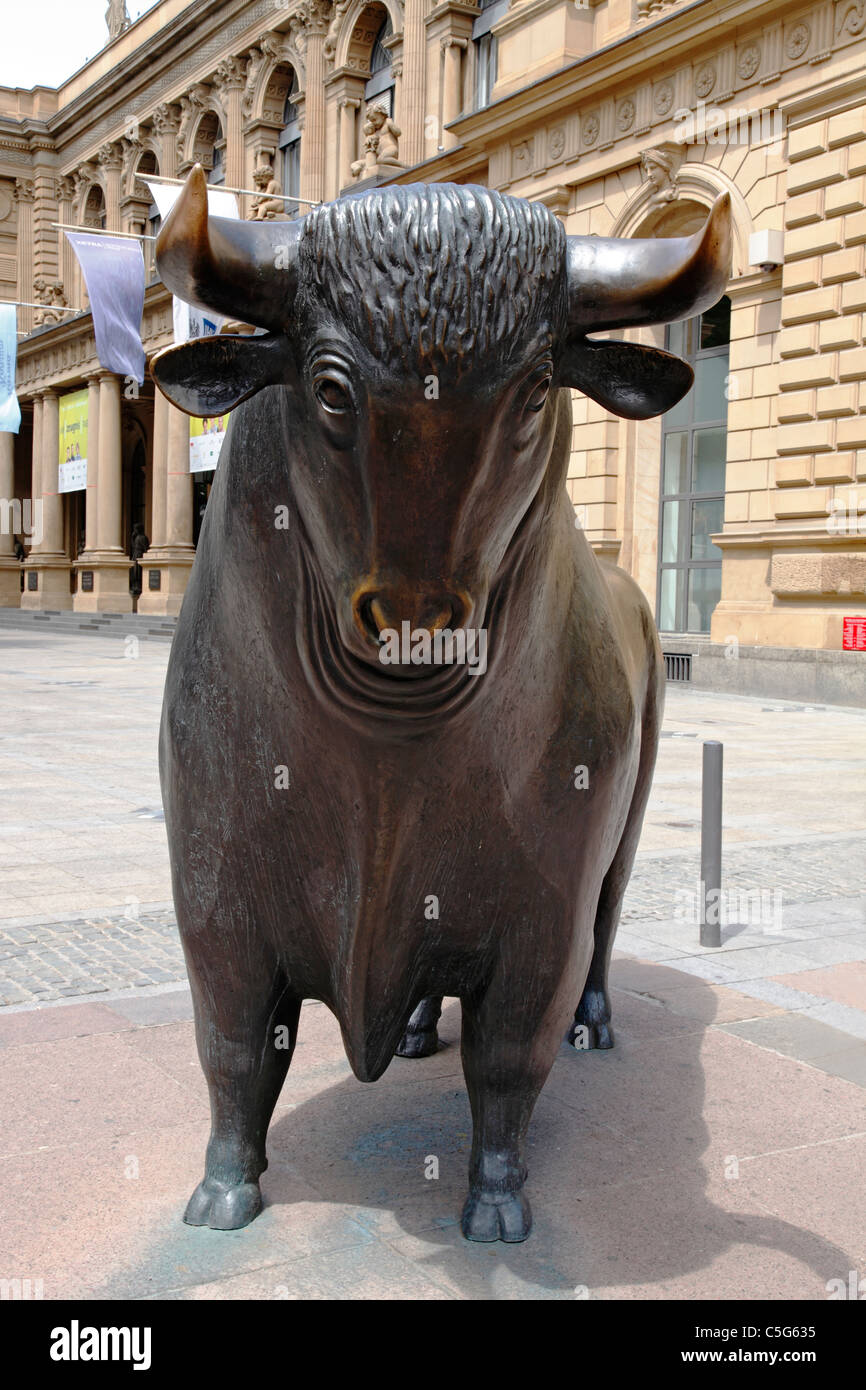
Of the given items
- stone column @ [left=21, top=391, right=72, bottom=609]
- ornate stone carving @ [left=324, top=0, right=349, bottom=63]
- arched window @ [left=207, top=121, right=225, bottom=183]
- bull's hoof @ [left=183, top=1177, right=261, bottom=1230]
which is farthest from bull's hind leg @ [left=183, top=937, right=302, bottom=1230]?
stone column @ [left=21, top=391, right=72, bottom=609]

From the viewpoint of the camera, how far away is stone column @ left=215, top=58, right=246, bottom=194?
35.0 metres

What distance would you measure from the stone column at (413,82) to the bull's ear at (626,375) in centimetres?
2771

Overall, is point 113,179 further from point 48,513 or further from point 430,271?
point 430,271

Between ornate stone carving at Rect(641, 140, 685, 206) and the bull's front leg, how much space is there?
58.3ft

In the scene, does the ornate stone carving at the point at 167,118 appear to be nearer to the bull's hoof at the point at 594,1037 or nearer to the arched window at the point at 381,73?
the arched window at the point at 381,73

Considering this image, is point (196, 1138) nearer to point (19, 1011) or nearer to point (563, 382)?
point (19, 1011)

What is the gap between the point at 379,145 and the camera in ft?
88.3

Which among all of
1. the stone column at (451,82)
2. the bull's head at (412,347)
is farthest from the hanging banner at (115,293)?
the bull's head at (412,347)

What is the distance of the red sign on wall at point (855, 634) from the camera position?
47.2ft

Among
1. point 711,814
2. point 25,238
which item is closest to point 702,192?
point 711,814

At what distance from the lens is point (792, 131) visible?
651 inches

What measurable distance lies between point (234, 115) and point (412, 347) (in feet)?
122
